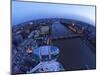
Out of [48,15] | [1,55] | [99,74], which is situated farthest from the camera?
[99,74]

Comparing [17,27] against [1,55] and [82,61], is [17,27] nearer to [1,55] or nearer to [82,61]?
[1,55]

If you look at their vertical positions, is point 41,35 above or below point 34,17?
below

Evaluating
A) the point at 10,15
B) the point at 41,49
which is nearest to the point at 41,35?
the point at 41,49

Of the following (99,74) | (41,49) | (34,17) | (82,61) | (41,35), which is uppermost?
(34,17)

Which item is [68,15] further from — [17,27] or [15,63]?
[15,63]

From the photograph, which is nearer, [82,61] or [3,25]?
[3,25]

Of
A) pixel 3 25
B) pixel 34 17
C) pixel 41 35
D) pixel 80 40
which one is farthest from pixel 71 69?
pixel 3 25

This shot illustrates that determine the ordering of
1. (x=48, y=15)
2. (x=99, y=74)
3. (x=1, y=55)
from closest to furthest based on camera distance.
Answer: (x=1, y=55) < (x=48, y=15) < (x=99, y=74)
